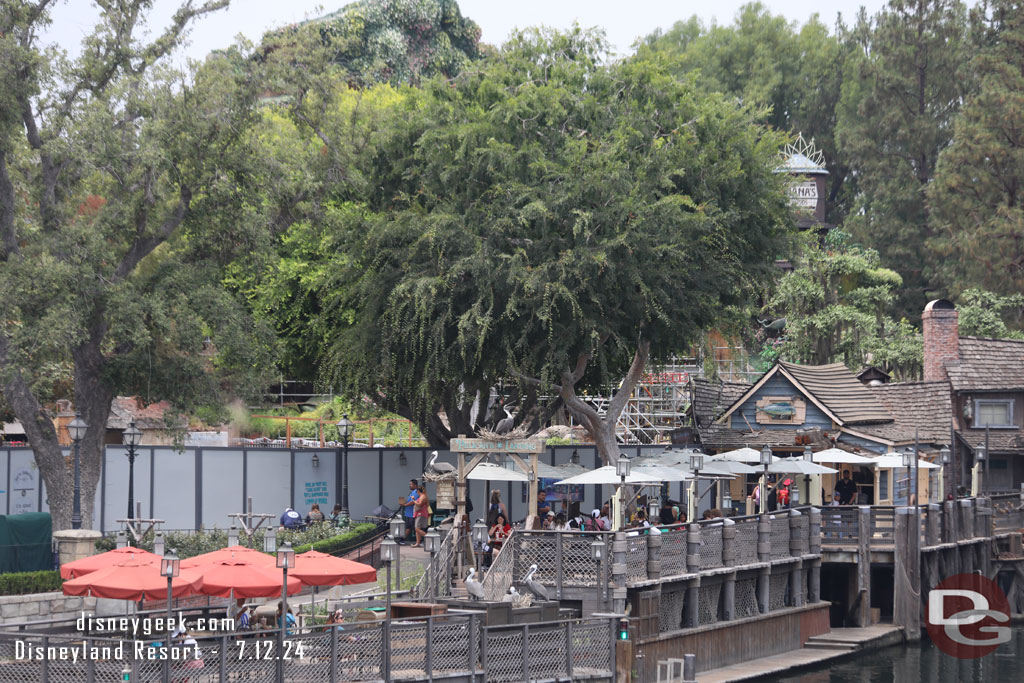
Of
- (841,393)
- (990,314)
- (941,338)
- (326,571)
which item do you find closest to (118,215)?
(326,571)

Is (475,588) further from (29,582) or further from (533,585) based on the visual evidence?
(29,582)

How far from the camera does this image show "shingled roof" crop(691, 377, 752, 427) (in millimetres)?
47438

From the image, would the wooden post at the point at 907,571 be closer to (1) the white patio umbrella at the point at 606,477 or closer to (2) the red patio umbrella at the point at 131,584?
(1) the white patio umbrella at the point at 606,477

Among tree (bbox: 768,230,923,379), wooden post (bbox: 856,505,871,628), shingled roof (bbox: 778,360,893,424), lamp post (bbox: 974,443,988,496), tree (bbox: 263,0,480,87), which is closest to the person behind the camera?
wooden post (bbox: 856,505,871,628)

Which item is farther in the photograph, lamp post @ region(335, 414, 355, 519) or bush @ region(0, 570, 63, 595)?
lamp post @ region(335, 414, 355, 519)

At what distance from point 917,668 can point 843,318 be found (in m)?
34.4

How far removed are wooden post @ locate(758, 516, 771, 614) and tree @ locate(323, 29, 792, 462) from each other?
6.51 meters

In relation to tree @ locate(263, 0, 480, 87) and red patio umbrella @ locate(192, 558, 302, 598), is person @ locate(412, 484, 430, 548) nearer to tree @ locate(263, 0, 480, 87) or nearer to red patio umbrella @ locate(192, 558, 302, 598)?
red patio umbrella @ locate(192, 558, 302, 598)

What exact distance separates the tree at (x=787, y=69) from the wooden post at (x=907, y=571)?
6285 cm

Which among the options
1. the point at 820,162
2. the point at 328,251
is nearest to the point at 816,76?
the point at 820,162

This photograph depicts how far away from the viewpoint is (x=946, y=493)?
157 ft

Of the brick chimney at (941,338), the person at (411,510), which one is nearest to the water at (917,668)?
the person at (411,510)

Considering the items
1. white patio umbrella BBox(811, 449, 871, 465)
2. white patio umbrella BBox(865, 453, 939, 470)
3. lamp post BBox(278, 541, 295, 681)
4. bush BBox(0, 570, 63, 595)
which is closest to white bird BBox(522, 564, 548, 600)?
lamp post BBox(278, 541, 295, 681)

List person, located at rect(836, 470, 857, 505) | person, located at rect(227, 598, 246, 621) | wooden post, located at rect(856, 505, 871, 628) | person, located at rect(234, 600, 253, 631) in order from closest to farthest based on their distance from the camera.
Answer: person, located at rect(234, 600, 253, 631) → person, located at rect(227, 598, 246, 621) → wooden post, located at rect(856, 505, 871, 628) → person, located at rect(836, 470, 857, 505)
